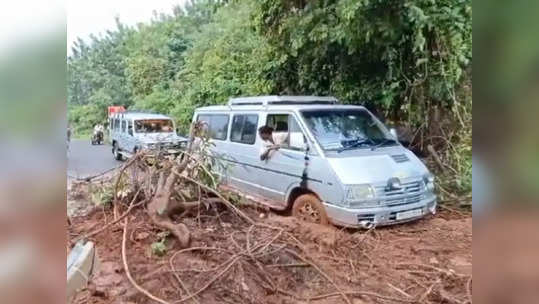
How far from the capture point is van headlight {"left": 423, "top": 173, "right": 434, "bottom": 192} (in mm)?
1754

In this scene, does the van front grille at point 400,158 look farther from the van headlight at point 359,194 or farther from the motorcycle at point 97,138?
the motorcycle at point 97,138

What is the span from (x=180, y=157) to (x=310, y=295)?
2.44ft

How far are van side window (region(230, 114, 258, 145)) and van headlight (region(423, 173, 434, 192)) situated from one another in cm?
70

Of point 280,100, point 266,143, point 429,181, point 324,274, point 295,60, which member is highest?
point 295,60

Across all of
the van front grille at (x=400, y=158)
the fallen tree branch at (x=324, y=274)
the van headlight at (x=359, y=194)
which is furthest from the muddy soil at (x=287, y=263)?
the van front grille at (x=400, y=158)

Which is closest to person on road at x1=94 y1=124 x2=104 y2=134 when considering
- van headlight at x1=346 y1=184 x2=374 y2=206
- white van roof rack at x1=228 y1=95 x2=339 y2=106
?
white van roof rack at x1=228 y1=95 x2=339 y2=106

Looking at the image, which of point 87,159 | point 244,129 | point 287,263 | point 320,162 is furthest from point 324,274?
point 87,159

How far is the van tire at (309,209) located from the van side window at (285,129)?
0.21 m

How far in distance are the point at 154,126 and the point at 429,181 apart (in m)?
1.10

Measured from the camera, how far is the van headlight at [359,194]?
1.76 m

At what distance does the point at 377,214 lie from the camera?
70.2 inches

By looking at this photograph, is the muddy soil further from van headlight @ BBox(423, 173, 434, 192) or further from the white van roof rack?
the white van roof rack

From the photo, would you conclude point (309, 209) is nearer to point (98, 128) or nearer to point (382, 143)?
point (382, 143)
